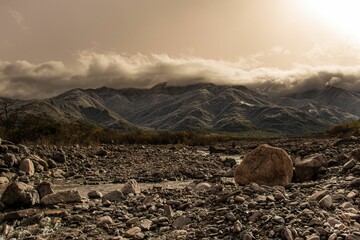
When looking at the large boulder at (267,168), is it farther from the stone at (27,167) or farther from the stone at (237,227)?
the stone at (27,167)

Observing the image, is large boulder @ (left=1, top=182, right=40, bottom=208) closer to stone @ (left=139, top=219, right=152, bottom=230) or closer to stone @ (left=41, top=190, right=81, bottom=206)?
stone @ (left=41, top=190, right=81, bottom=206)

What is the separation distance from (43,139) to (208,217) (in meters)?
48.2

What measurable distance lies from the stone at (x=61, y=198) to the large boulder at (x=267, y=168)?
8.82 meters

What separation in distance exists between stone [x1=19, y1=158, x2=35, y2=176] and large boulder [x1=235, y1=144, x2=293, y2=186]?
16.9 m

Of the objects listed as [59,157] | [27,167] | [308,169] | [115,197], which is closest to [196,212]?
[115,197]

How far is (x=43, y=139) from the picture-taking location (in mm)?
55469

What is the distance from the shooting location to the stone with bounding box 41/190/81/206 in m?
16.3

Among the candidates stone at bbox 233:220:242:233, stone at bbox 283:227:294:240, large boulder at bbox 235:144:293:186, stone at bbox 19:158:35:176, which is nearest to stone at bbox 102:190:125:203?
large boulder at bbox 235:144:293:186

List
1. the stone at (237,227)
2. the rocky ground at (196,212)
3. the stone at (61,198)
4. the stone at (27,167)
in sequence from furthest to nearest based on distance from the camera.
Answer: the stone at (27,167) < the stone at (61,198) < the stone at (237,227) < the rocky ground at (196,212)

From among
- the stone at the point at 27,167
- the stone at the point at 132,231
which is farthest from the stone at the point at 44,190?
the stone at the point at 27,167

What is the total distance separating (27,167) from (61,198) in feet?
43.5

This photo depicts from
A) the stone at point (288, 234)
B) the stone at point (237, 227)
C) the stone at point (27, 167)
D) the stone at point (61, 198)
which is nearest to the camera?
the stone at point (288, 234)

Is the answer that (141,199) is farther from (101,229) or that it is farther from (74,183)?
(74,183)

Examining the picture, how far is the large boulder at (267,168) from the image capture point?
18.9 m
